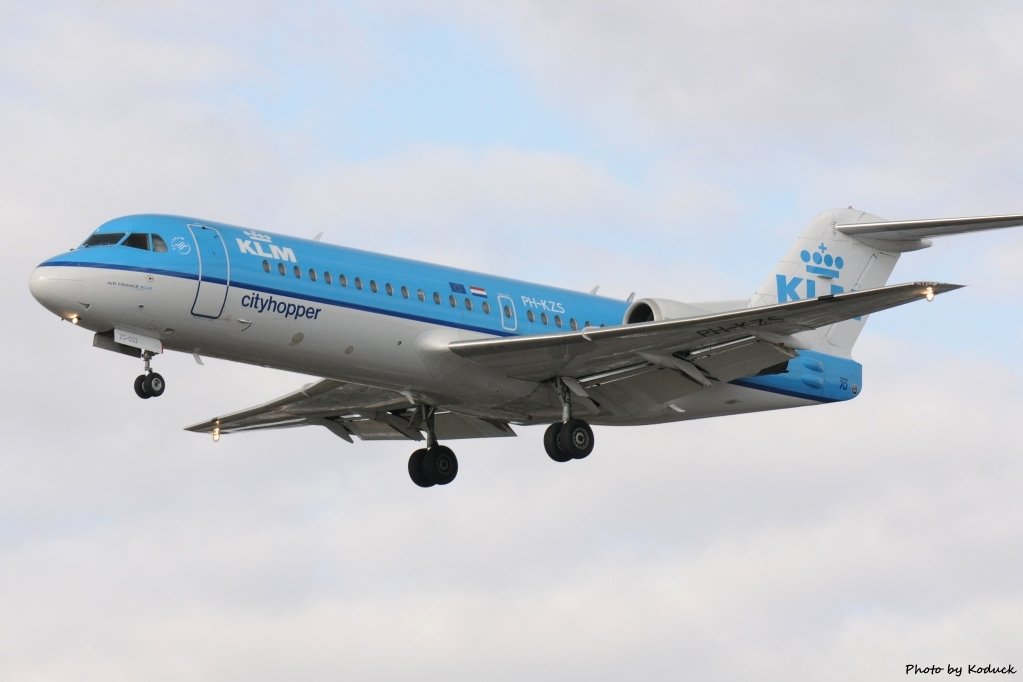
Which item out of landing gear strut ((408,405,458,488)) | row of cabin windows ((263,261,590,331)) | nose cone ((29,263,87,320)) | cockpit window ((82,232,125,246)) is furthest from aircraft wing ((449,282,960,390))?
nose cone ((29,263,87,320))

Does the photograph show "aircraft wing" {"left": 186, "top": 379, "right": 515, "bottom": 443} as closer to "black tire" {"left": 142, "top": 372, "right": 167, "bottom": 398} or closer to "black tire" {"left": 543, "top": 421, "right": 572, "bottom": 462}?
"black tire" {"left": 543, "top": 421, "right": 572, "bottom": 462}

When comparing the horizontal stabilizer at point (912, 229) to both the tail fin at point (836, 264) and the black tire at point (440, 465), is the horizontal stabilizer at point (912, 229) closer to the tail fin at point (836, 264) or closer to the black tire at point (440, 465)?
the tail fin at point (836, 264)

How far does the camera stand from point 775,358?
96.2ft

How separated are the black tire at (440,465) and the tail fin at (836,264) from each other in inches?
245

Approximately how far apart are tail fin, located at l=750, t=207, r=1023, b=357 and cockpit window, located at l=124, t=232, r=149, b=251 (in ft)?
37.2

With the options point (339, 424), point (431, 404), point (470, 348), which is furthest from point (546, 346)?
point (339, 424)

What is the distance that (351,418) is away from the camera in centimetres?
3291

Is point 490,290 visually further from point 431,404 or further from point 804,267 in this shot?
point 804,267

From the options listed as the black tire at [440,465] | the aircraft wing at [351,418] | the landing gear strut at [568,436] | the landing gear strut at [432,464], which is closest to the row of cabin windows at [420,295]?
the landing gear strut at [568,436]

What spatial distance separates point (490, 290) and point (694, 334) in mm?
3724

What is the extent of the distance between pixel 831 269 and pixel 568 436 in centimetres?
643

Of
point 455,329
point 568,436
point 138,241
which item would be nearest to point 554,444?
point 568,436

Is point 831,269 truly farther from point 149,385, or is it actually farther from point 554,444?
point 149,385

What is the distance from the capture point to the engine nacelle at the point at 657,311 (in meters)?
29.2
